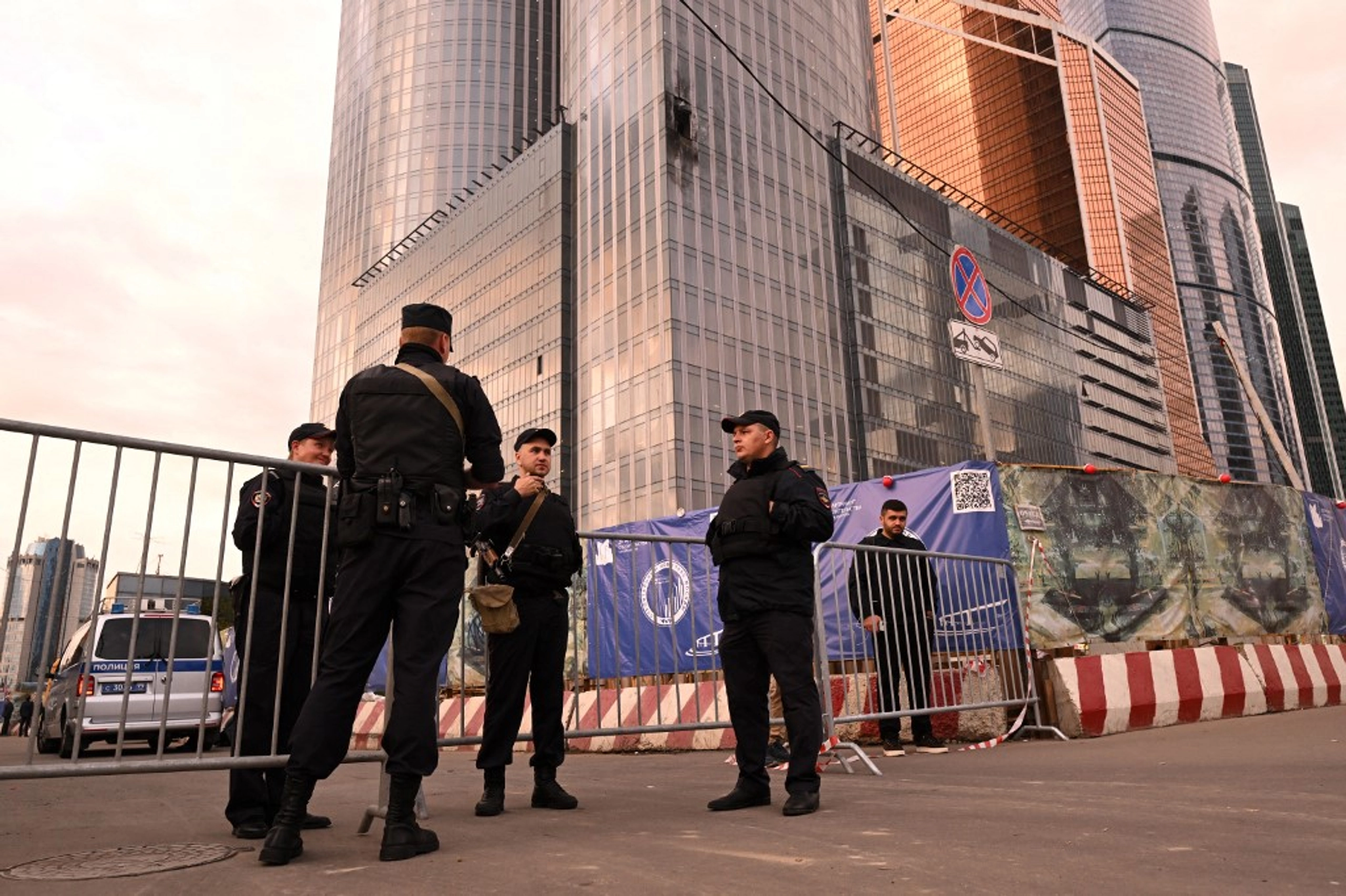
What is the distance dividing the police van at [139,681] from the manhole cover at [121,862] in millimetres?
392

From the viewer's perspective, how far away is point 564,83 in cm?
6531

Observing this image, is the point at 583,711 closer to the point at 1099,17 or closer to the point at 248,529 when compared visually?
the point at 248,529

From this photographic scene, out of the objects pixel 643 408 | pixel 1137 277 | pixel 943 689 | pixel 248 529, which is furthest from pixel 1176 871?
pixel 1137 277

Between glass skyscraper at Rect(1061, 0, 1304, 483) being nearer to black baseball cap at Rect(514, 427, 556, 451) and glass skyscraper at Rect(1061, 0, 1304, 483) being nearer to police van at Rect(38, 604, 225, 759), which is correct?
police van at Rect(38, 604, 225, 759)

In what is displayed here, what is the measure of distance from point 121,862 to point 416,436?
1.74 meters

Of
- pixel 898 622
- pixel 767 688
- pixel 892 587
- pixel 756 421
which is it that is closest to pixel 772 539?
pixel 756 421

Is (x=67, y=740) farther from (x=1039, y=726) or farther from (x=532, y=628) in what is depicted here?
(x=1039, y=726)

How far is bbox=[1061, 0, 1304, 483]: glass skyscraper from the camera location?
135375mm

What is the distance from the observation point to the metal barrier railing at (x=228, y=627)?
3.46 metres

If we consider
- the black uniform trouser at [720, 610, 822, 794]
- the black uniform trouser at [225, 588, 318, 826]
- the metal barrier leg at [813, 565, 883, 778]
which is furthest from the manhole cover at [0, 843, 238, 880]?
the metal barrier leg at [813, 565, 883, 778]

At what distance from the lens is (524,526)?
174 inches

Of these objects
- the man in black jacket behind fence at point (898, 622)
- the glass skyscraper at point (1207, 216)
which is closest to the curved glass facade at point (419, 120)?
the man in black jacket behind fence at point (898, 622)

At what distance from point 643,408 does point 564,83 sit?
1170 inches

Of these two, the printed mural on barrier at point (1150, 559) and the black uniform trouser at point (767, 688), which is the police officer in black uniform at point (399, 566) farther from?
the printed mural on barrier at point (1150, 559)
